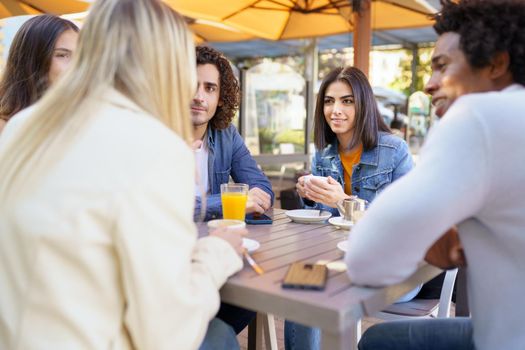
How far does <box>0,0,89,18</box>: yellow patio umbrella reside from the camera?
14.4ft

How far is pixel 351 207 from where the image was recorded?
1853 millimetres

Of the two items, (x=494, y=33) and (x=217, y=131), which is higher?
(x=494, y=33)

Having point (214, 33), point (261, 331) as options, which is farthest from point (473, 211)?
point (214, 33)

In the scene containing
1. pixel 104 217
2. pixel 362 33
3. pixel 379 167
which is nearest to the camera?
pixel 104 217

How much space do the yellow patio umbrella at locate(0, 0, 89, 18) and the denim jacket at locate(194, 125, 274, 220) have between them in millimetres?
2621

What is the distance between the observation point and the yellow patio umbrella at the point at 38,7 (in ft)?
14.4

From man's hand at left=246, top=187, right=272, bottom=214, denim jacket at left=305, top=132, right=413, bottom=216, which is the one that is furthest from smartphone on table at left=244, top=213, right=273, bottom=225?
denim jacket at left=305, top=132, right=413, bottom=216

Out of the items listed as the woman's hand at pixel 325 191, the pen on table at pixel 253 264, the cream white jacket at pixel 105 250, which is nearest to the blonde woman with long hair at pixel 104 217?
the cream white jacket at pixel 105 250

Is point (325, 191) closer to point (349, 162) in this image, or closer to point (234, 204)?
point (234, 204)

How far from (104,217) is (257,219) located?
107cm

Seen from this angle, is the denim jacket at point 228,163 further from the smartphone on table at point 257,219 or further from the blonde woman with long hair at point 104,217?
the blonde woman with long hair at point 104,217

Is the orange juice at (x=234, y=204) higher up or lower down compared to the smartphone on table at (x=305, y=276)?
higher up

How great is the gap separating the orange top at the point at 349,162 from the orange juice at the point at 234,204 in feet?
3.05

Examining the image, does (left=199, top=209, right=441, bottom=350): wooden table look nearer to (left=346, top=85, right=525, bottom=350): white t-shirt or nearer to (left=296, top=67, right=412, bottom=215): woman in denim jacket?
(left=346, top=85, right=525, bottom=350): white t-shirt
